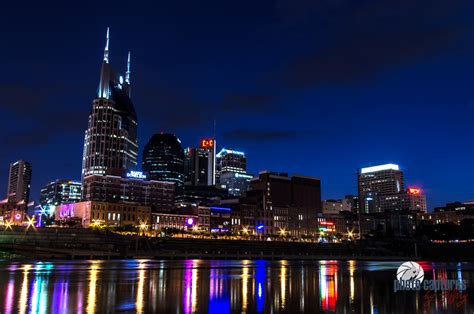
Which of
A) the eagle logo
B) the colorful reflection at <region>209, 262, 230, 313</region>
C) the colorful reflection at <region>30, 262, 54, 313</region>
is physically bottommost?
the colorful reflection at <region>209, 262, 230, 313</region>

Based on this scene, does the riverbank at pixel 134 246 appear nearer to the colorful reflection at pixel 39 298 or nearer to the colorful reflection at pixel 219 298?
the colorful reflection at pixel 39 298

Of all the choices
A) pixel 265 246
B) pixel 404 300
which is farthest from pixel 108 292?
pixel 265 246

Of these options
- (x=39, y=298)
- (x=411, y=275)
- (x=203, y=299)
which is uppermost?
(x=411, y=275)

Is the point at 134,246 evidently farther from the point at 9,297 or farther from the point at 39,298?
the point at 39,298

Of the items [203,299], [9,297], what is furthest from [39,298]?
[203,299]

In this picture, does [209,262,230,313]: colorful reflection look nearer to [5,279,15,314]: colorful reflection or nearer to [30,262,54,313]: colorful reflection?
[30,262,54,313]: colorful reflection

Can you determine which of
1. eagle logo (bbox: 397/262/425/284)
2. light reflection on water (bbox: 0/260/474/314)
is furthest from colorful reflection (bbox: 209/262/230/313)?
eagle logo (bbox: 397/262/425/284)

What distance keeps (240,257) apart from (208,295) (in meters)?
95.1


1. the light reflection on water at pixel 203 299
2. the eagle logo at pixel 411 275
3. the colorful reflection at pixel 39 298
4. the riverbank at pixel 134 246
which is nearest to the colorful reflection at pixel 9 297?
the light reflection on water at pixel 203 299

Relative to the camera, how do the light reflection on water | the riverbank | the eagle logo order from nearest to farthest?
the light reflection on water, the eagle logo, the riverbank

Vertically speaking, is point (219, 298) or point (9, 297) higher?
point (9, 297)

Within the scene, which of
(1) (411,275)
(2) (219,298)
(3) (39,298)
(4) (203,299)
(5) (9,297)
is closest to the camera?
(3) (39,298)

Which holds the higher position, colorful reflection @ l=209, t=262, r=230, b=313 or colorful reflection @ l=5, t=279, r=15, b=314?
colorful reflection @ l=5, t=279, r=15, b=314

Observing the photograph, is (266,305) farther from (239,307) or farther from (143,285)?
(143,285)
